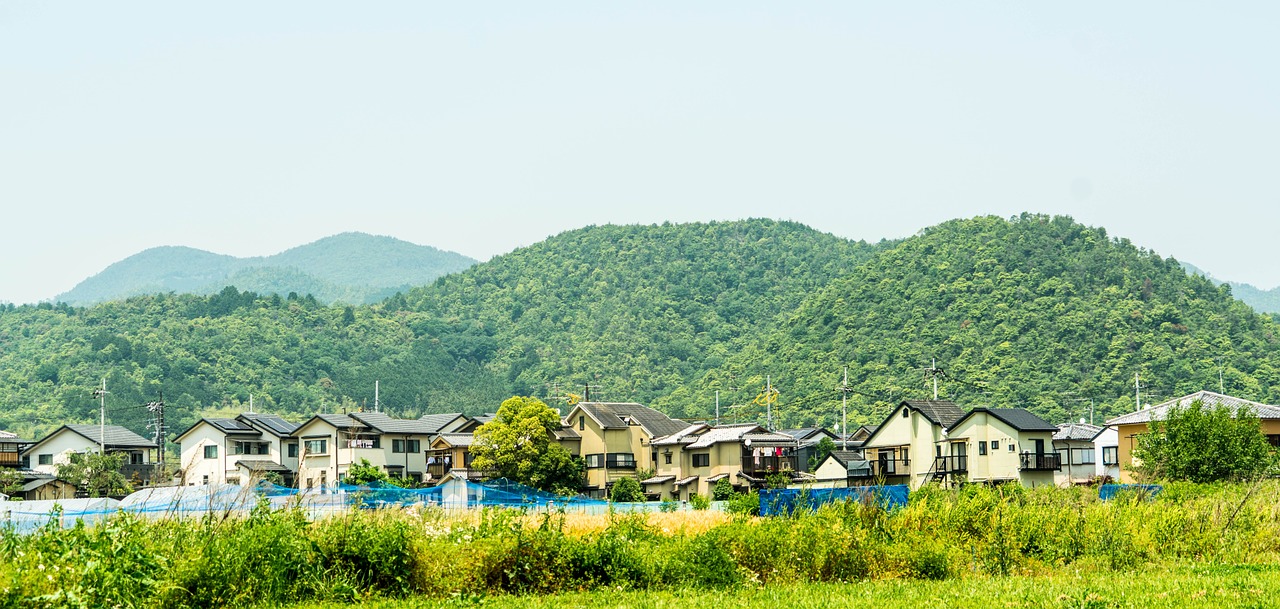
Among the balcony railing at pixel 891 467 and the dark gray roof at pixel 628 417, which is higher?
the dark gray roof at pixel 628 417

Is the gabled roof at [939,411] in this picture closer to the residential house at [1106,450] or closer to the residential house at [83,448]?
the residential house at [1106,450]

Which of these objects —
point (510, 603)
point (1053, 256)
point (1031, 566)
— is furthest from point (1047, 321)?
point (510, 603)

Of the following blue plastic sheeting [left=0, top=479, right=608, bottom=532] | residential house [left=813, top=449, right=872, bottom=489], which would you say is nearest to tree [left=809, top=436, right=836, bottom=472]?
residential house [left=813, top=449, right=872, bottom=489]

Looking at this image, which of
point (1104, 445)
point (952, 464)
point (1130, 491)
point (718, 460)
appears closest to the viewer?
point (1130, 491)

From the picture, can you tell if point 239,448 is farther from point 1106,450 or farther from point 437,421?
point 1106,450

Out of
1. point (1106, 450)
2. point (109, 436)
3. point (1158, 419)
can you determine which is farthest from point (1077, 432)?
point (109, 436)

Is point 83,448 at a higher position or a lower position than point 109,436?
lower

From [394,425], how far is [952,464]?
28.6 m

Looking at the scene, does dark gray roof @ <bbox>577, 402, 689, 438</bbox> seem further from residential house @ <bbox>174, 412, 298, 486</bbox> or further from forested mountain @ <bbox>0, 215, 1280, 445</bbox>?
residential house @ <bbox>174, 412, 298, 486</bbox>

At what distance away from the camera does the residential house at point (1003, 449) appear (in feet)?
146

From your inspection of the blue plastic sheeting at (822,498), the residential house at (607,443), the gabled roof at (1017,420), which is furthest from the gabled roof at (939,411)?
the blue plastic sheeting at (822,498)

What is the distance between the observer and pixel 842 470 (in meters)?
49.1

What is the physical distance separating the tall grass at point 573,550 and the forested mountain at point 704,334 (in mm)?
53370

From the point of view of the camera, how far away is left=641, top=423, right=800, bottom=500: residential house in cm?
5341
